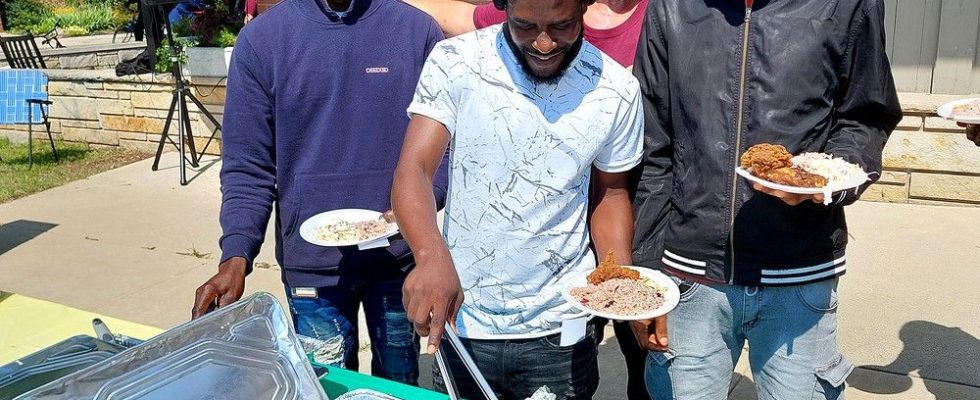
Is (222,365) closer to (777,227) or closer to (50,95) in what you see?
A: (777,227)

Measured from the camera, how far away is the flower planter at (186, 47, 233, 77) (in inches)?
326

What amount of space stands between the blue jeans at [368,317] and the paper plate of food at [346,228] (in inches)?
8.2

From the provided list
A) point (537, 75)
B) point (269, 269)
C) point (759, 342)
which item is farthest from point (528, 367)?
point (269, 269)

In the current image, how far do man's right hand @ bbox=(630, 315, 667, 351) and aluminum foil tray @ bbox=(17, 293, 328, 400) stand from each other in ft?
2.77

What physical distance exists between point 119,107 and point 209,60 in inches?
77.0

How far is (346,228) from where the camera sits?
2467 mm

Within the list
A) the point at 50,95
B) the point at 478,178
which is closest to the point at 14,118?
the point at 50,95

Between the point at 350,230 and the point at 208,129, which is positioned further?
the point at 208,129

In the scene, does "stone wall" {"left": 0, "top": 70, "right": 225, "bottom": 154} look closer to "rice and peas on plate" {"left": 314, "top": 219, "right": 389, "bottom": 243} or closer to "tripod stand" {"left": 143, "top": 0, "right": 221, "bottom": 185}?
"tripod stand" {"left": 143, "top": 0, "right": 221, "bottom": 185}

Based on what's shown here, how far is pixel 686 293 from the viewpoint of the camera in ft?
7.67

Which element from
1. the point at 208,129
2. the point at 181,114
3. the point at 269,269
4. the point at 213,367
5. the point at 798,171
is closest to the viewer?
the point at 213,367

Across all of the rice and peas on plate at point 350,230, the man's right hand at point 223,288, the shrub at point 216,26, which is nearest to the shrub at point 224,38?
the shrub at point 216,26

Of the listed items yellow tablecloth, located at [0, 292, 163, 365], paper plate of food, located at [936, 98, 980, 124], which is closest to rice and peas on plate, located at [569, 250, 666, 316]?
paper plate of food, located at [936, 98, 980, 124]

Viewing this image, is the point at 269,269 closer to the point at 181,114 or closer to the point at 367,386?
the point at 181,114
